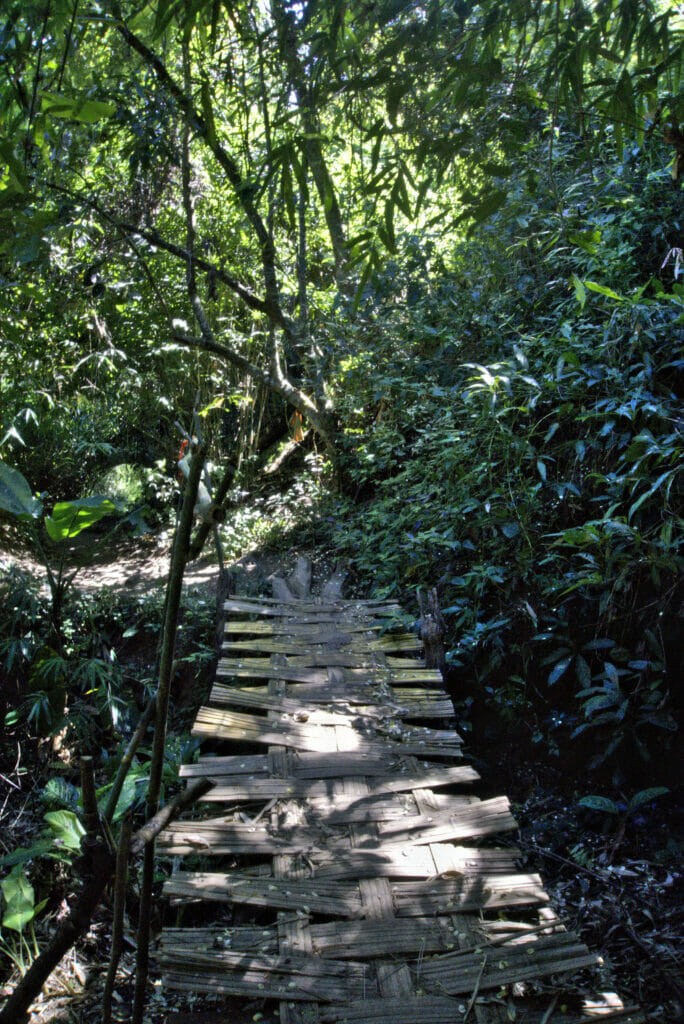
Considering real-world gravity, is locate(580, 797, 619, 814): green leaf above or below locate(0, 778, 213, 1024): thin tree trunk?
above

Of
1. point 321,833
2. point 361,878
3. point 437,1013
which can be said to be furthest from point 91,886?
point 321,833

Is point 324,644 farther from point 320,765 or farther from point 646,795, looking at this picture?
point 646,795

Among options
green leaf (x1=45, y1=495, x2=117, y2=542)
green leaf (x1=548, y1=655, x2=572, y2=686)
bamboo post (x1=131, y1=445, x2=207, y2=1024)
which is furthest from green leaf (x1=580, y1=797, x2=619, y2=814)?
green leaf (x1=45, y1=495, x2=117, y2=542)

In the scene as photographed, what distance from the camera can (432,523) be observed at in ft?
12.7

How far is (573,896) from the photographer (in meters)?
2.25

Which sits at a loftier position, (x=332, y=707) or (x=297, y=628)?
(x=297, y=628)

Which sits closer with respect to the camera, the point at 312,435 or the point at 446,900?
the point at 446,900

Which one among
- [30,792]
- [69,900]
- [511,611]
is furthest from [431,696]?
[30,792]

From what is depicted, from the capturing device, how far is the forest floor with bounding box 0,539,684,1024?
187 centimetres

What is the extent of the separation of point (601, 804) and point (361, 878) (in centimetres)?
115

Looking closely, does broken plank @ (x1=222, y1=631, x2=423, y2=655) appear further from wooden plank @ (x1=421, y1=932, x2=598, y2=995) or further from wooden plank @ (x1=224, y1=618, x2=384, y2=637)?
wooden plank @ (x1=421, y1=932, x2=598, y2=995)

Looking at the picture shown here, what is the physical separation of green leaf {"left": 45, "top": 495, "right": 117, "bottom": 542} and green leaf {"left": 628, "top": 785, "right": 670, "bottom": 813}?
207 centimetres

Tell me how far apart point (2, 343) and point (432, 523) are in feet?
11.2

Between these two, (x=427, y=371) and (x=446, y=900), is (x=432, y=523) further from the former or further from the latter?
(x=446, y=900)
